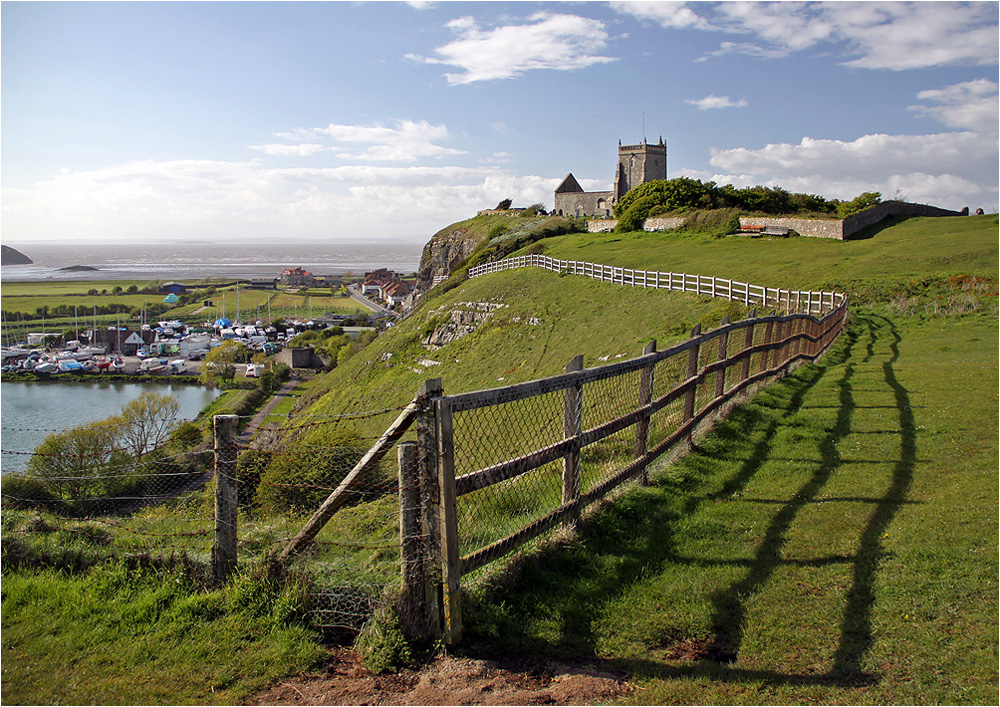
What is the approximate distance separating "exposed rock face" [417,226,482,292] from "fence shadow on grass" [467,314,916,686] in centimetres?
8017

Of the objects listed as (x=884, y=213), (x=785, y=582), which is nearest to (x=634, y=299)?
(x=785, y=582)

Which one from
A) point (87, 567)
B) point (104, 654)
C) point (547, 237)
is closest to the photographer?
point (104, 654)

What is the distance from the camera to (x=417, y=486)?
Answer: 3.89 meters

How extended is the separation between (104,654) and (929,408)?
11108 mm

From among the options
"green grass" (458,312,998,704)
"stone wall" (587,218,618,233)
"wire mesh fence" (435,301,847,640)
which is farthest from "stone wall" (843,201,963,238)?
"green grass" (458,312,998,704)

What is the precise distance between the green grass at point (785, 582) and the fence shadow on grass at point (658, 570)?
0.04 ft

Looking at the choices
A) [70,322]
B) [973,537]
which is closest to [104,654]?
[973,537]

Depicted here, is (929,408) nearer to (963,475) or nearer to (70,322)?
(963,475)

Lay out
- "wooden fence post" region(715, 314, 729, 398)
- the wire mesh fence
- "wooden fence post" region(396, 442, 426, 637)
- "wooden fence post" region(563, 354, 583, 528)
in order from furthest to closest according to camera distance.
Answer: "wooden fence post" region(715, 314, 729, 398), "wooden fence post" region(563, 354, 583, 528), the wire mesh fence, "wooden fence post" region(396, 442, 426, 637)

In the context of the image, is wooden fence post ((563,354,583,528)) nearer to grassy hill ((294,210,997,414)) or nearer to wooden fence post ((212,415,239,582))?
wooden fence post ((212,415,239,582))

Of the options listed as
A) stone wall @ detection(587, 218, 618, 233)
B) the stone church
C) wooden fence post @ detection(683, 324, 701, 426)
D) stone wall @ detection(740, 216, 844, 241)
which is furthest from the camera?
the stone church

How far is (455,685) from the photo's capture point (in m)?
3.46

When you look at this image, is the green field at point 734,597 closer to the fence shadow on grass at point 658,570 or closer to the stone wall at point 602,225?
the fence shadow on grass at point 658,570

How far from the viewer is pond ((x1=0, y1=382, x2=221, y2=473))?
6712cm
